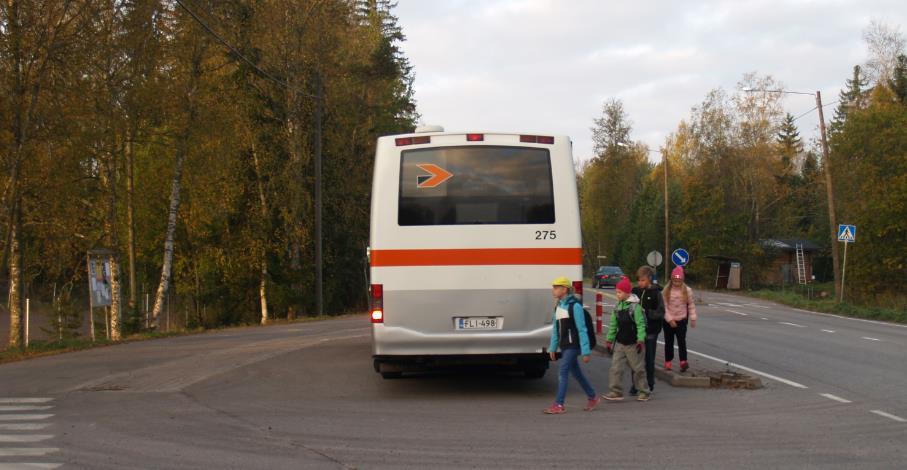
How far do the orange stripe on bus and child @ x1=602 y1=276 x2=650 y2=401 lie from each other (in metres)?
0.74

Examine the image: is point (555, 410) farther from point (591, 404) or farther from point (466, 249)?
point (466, 249)

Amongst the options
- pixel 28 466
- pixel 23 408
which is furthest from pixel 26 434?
pixel 23 408

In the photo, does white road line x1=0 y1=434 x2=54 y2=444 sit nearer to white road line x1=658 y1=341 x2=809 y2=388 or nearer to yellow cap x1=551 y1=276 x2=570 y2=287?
yellow cap x1=551 y1=276 x2=570 y2=287

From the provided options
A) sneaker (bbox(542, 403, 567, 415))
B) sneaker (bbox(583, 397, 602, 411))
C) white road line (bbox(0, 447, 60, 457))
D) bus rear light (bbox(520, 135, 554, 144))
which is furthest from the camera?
bus rear light (bbox(520, 135, 554, 144))

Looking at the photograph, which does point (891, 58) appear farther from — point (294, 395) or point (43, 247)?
point (294, 395)

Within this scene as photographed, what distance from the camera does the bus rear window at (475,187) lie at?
10406mm

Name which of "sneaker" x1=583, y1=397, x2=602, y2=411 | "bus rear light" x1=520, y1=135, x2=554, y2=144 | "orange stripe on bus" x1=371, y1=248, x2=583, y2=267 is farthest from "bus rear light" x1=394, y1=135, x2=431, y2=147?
"sneaker" x1=583, y1=397, x2=602, y2=411

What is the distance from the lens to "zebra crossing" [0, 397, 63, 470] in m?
7.36

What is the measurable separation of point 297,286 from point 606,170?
5590 cm

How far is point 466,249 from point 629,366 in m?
2.46

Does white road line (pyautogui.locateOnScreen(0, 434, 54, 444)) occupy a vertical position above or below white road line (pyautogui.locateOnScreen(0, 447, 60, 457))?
below

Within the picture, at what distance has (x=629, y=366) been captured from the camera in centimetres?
1055

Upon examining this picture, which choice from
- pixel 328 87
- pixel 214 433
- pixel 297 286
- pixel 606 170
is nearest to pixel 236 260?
pixel 297 286

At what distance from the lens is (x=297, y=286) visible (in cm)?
3562
